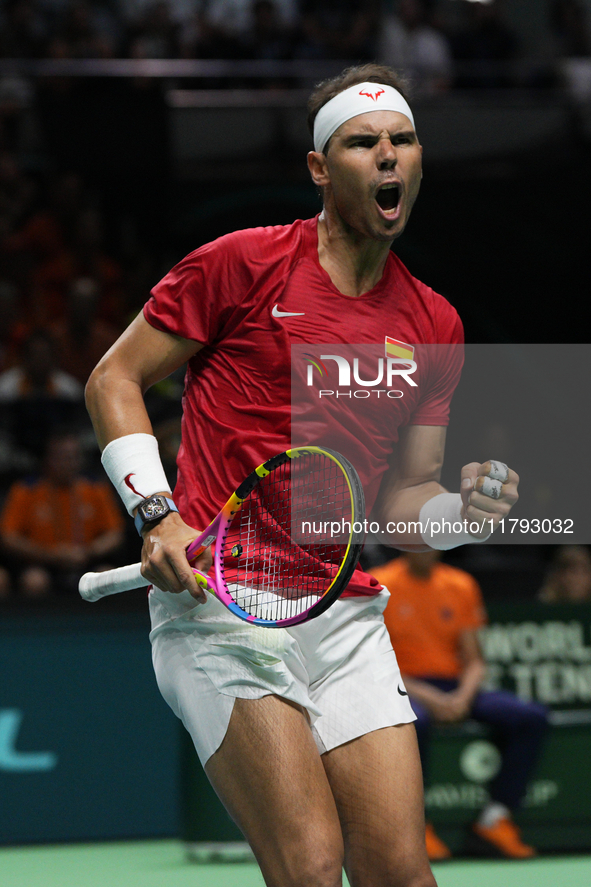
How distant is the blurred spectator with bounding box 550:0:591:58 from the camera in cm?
1004

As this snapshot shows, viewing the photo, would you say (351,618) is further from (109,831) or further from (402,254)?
(402,254)

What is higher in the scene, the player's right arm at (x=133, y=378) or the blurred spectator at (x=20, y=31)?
the blurred spectator at (x=20, y=31)

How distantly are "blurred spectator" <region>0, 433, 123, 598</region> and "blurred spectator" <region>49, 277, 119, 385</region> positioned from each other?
93cm

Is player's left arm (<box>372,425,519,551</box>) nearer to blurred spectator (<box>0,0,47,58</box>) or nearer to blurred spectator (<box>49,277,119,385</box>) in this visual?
blurred spectator (<box>49,277,119,385</box>)

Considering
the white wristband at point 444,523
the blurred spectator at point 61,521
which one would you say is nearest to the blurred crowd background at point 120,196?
the blurred spectator at point 61,521

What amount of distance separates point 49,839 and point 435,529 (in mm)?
3703

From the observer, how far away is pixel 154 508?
2467 millimetres

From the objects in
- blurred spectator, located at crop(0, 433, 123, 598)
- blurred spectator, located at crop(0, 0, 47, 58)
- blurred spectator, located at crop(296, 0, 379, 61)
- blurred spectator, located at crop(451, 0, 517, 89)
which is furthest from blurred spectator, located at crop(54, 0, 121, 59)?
blurred spectator, located at crop(0, 433, 123, 598)

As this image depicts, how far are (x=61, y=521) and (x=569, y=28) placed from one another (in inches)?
261

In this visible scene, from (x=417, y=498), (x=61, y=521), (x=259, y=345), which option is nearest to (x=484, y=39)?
(x=61, y=521)

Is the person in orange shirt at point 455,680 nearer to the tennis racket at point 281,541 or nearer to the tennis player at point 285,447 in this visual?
the tennis player at point 285,447

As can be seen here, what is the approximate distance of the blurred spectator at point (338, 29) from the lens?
31.4ft

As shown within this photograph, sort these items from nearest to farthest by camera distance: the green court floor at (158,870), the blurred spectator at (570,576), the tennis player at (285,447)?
the tennis player at (285,447), the green court floor at (158,870), the blurred spectator at (570,576)

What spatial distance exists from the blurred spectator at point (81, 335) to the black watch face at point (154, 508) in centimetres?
489
